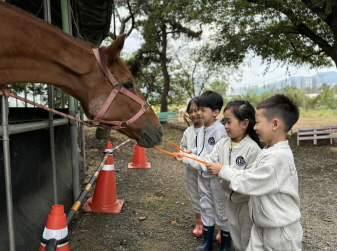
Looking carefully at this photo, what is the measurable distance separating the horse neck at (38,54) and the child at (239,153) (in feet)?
3.96

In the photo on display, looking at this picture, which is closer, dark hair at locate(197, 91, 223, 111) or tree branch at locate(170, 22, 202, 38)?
dark hair at locate(197, 91, 223, 111)

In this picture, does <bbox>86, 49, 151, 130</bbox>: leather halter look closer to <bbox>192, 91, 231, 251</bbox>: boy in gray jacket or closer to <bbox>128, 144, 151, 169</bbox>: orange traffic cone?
<bbox>192, 91, 231, 251</bbox>: boy in gray jacket

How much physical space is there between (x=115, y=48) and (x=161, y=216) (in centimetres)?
238

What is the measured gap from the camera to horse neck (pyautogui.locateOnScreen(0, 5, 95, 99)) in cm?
170

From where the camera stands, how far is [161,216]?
3527 millimetres

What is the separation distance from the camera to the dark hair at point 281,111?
1775mm

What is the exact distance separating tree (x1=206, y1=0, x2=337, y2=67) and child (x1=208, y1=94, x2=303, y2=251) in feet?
20.7

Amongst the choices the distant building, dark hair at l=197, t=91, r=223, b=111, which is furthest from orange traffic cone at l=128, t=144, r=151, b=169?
the distant building

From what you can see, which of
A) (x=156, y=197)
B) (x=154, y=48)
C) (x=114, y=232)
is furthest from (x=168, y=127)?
(x=114, y=232)

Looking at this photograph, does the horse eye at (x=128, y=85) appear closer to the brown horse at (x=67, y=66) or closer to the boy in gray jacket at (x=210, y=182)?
the brown horse at (x=67, y=66)

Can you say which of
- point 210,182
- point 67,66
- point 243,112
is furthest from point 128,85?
point 210,182

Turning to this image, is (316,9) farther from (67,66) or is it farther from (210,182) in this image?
(67,66)

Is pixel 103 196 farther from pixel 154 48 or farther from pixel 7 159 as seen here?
pixel 154 48

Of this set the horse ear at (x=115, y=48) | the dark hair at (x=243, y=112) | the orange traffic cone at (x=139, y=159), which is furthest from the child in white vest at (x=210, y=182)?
the orange traffic cone at (x=139, y=159)
